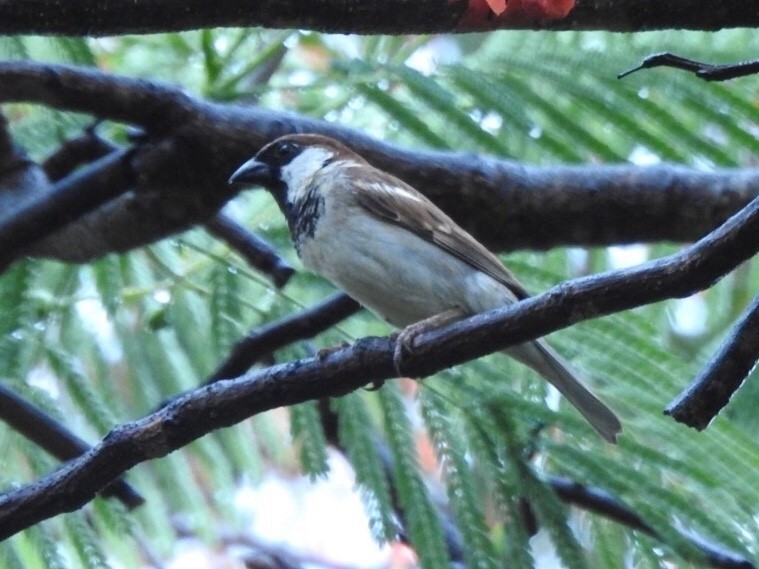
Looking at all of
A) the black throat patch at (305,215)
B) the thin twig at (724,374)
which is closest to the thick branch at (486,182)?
the black throat patch at (305,215)

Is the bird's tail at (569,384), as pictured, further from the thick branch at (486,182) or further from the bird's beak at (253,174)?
the bird's beak at (253,174)

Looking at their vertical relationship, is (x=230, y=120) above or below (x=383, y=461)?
above

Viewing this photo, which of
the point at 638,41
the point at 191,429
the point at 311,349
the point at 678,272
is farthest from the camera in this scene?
the point at 638,41

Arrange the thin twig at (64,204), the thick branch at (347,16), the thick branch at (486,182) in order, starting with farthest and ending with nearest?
1. the thick branch at (486,182)
2. the thin twig at (64,204)
3. the thick branch at (347,16)

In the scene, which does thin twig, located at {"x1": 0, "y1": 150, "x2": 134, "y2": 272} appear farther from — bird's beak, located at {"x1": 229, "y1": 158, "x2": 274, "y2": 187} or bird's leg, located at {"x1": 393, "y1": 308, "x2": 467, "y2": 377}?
bird's leg, located at {"x1": 393, "y1": 308, "x2": 467, "y2": 377}

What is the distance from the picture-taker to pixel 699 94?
3.11 m

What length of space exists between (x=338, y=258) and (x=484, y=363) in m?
0.41

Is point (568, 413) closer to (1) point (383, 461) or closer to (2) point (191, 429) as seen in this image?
(1) point (383, 461)

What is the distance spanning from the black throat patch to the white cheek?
36mm

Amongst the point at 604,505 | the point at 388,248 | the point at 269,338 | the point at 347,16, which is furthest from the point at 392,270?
the point at 347,16

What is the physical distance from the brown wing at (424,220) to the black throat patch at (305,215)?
0.10 m

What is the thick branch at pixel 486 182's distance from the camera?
296 centimetres

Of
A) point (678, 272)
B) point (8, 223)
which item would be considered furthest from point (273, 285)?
point (678, 272)

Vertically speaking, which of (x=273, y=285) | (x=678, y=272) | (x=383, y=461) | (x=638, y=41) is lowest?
(x=678, y=272)
